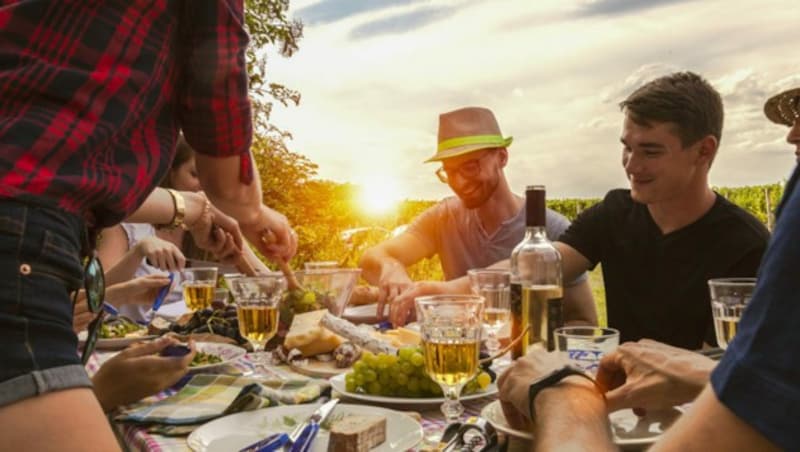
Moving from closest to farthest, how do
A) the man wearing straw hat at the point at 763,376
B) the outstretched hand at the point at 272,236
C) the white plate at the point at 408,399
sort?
the man wearing straw hat at the point at 763,376
the white plate at the point at 408,399
the outstretched hand at the point at 272,236

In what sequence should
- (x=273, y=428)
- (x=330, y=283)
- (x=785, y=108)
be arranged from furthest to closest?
(x=785, y=108)
(x=330, y=283)
(x=273, y=428)

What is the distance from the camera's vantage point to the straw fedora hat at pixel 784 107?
16.3ft

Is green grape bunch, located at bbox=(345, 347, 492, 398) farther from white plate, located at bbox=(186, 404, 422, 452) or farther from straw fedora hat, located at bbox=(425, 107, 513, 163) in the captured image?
straw fedora hat, located at bbox=(425, 107, 513, 163)

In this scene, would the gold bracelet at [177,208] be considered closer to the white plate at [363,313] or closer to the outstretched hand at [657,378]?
the white plate at [363,313]

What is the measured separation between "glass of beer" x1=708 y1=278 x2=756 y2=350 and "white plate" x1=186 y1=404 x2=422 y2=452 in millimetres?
832

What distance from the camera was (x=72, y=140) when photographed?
100 cm

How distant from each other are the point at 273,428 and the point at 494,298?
91 centimetres

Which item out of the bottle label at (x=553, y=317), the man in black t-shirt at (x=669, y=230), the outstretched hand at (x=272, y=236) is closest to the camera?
the bottle label at (x=553, y=317)

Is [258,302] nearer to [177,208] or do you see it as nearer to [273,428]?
[177,208]

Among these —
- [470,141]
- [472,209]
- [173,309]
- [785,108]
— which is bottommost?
[173,309]

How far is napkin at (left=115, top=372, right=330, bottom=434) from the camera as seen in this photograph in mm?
1461

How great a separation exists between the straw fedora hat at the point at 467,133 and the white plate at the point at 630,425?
2.83 m

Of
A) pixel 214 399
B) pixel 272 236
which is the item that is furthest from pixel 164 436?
pixel 272 236

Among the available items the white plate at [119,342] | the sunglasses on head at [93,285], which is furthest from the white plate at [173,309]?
the sunglasses on head at [93,285]
